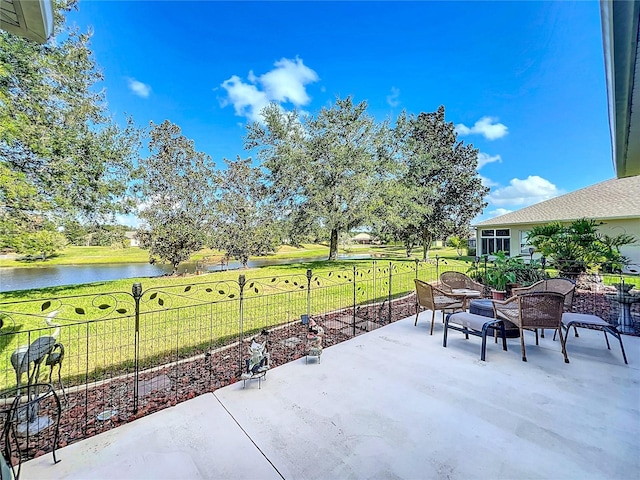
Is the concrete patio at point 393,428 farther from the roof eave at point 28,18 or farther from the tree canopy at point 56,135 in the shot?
the tree canopy at point 56,135

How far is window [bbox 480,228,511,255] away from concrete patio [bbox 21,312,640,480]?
1414 centimetres

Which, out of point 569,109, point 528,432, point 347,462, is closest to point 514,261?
point 528,432

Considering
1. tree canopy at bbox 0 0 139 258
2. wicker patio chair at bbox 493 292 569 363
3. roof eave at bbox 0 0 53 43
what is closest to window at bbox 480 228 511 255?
wicker patio chair at bbox 493 292 569 363

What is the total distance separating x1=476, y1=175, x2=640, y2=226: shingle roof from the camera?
37.0 feet

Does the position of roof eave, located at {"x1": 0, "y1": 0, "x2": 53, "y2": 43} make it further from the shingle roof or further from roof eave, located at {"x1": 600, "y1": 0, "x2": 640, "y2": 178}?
the shingle roof

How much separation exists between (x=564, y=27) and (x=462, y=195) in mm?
15007

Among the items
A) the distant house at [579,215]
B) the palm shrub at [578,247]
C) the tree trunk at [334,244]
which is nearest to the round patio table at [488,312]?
the palm shrub at [578,247]

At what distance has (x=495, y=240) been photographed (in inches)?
632

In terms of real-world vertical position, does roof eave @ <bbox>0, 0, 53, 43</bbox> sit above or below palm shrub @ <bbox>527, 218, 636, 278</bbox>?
above

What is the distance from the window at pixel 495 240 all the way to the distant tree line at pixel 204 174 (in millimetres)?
3145

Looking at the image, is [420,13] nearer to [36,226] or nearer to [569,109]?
[569,109]

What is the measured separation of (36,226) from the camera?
26.3ft

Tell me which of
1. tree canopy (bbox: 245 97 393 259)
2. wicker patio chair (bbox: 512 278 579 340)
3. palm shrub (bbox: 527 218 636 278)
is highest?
tree canopy (bbox: 245 97 393 259)

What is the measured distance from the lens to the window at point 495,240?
605 inches
